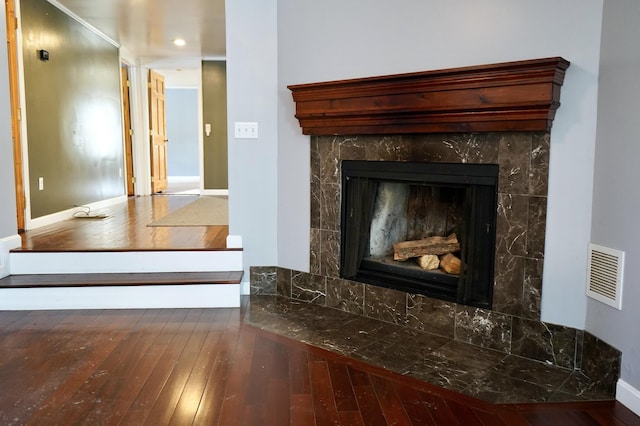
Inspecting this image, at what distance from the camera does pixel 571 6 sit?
2.15 m

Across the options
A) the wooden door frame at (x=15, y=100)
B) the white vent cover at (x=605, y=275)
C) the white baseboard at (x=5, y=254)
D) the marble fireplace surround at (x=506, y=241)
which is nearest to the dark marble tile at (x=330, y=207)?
the marble fireplace surround at (x=506, y=241)

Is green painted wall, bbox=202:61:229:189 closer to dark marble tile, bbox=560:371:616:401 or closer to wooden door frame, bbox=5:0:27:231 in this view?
wooden door frame, bbox=5:0:27:231

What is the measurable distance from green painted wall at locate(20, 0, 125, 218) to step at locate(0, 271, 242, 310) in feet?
5.51

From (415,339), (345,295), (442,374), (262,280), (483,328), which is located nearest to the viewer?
(442,374)

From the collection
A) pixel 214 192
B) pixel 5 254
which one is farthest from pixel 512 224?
pixel 214 192

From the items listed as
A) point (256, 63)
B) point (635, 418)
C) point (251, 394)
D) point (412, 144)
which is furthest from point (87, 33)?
point (635, 418)

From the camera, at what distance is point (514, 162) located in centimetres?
237

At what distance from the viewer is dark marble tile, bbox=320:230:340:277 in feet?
10.3

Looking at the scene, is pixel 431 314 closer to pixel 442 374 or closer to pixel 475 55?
pixel 442 374

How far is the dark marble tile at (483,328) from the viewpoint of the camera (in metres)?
2.45

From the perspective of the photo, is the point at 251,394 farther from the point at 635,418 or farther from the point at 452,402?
the point at 635,418

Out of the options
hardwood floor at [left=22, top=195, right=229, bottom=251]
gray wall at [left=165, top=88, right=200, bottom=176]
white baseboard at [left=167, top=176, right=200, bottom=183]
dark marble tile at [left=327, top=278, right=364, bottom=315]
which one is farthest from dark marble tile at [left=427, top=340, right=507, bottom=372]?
gray wall at [left=165, top=88, right=200, bottom=176]

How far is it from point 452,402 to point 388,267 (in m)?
1.13

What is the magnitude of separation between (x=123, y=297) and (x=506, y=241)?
235cm
